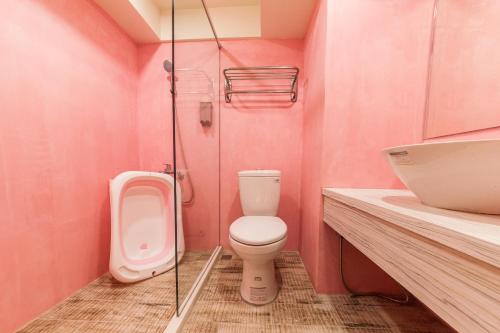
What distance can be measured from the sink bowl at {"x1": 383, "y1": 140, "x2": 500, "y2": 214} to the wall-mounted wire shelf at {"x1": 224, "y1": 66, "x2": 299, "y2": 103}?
45.6 inches

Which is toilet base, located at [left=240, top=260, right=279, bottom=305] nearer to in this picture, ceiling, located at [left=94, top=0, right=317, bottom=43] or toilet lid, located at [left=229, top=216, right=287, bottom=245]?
toilet lid, located at [left=229, top=216, right=287, bottom=245]

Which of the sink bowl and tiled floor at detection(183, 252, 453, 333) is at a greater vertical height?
the sink bowl

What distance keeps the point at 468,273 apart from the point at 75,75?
72.5 inches

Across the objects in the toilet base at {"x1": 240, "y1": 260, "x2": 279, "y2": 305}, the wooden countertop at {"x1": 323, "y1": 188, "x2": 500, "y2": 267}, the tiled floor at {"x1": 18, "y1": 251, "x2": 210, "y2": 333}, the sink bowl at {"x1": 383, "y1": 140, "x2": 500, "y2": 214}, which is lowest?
the tiled floor at {"x1": 18, "y1": 251, "x2": 210, "y2": 333}

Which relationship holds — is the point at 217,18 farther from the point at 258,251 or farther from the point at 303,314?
the point at 303,314

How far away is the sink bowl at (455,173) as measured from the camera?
0.41 metres

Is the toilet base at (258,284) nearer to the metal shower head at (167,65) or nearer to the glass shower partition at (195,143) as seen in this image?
the glass shower partition at (195,143)

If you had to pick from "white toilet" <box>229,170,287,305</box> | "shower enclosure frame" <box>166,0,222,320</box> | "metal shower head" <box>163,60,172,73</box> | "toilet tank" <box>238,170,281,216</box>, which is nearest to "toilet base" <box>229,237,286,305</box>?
"white toilet" <box>229,170,287,305</box>

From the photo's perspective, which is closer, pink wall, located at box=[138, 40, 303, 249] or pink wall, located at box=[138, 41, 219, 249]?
pink wall, located at box=[138, 41, 219, 249]

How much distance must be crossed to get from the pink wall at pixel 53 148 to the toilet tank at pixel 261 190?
1026 millimetres

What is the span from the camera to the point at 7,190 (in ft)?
2.68

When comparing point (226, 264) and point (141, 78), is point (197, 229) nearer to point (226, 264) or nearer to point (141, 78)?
point (226, 264)

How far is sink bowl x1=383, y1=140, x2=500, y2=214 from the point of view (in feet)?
1.33

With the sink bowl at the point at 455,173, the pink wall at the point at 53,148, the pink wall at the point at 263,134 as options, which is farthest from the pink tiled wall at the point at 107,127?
the sink bowl at the point at 455,173
